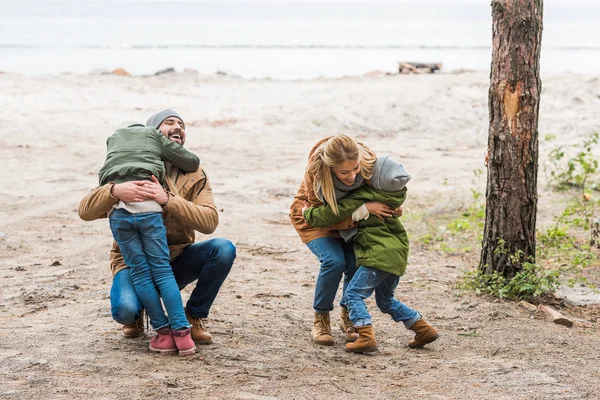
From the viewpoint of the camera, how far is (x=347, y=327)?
5.64 metres

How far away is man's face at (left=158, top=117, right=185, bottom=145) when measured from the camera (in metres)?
5.23

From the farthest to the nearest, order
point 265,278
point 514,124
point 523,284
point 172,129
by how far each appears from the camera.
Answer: point 265,278 → point 523,284 → point 514,124 → point 172,129

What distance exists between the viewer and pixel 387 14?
93.9m

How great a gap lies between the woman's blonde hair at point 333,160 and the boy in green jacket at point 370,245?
3.1 inches

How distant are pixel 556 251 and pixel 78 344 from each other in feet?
15.0

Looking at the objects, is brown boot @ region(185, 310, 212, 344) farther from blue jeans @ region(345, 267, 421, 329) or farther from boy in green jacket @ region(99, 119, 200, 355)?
blue jeans @ region(345, 267, 421, 329)

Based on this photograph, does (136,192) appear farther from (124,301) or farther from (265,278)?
(265,278)

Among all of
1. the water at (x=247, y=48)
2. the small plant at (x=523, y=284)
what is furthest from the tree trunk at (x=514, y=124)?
the water at (x=247, y=48)

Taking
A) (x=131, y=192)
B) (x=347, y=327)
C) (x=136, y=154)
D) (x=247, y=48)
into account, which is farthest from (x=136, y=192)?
(x=247, y=48)

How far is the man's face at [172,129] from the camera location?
5227 millimetres

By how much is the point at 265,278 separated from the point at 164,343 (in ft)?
7.60

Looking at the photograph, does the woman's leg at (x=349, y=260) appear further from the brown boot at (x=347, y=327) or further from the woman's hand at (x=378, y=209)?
Result: the woman's hand at (x=378, y=209)

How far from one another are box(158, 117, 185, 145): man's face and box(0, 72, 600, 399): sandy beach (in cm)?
124

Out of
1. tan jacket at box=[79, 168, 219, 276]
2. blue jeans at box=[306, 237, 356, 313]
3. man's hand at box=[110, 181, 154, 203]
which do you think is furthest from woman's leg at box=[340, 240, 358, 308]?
man's hand at box=[110, 181, 154, 203]
